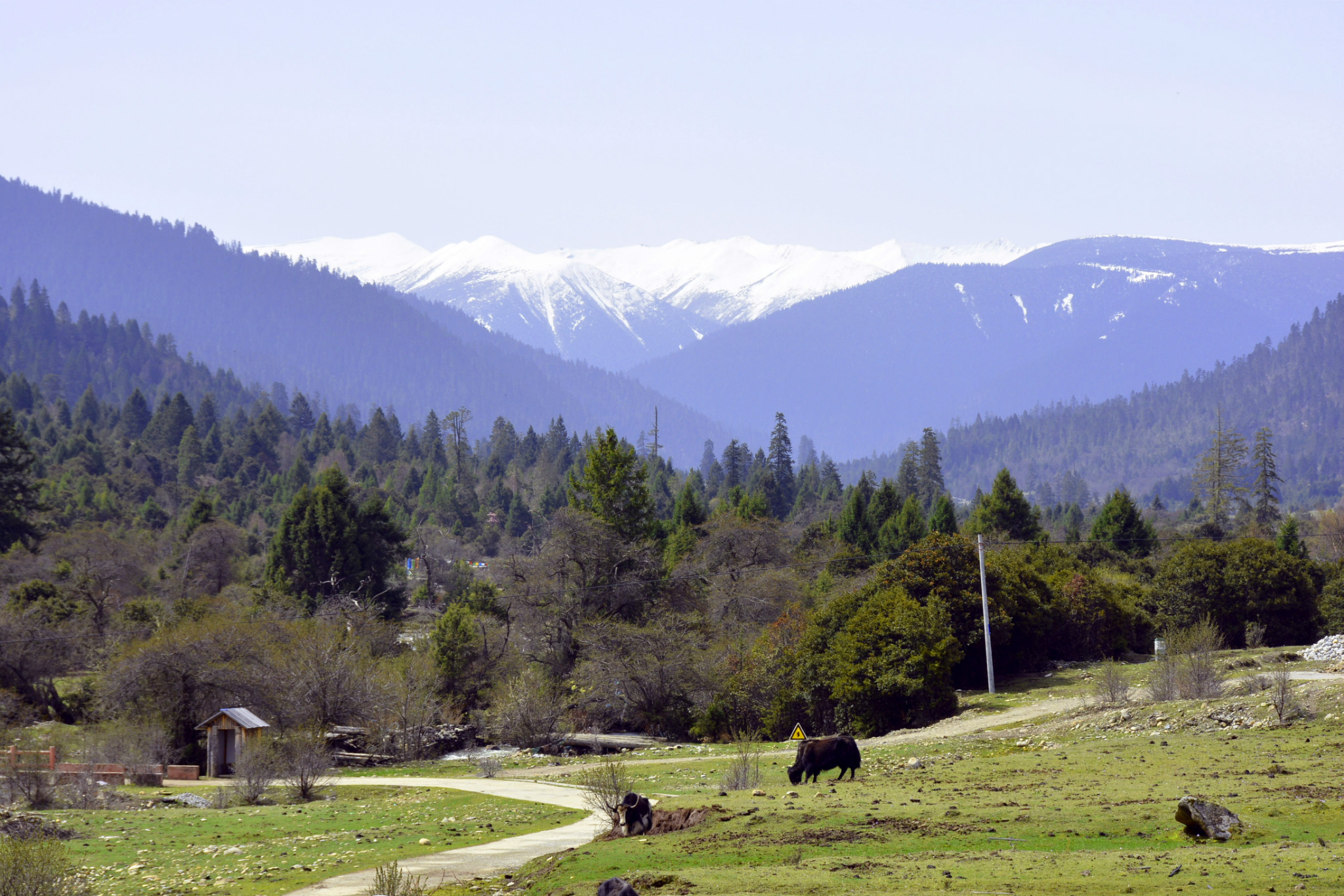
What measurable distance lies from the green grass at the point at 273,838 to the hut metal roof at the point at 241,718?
878cm

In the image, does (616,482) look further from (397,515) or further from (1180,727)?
(397,515)

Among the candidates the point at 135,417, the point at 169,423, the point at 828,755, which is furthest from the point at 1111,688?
the point at 135,417

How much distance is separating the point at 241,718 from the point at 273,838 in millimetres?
15079

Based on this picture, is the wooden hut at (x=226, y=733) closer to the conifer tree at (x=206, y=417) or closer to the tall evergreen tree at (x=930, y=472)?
the tall evergreen tree at (x=930, y=472)

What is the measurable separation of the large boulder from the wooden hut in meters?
26.8

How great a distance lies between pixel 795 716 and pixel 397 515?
235 feet

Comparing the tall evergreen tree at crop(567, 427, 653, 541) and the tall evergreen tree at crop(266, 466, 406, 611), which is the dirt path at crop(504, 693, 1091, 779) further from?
the tall evergreen tree at crop(266, 466, 406, 611)

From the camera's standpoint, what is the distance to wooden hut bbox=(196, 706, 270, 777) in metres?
32.8

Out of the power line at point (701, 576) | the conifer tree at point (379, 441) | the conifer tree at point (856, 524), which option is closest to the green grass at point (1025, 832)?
the power line at point (701, 576)

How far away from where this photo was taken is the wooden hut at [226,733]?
3281 centimetres

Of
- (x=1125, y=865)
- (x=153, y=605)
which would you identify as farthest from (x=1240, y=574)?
(x=153, y=605)

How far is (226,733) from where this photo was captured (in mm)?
33594

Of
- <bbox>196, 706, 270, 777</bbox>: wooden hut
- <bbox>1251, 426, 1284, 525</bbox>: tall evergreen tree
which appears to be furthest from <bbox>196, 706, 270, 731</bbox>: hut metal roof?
<bbox>1251, 426, 1284, 525</bbox>: tall evergreen tree

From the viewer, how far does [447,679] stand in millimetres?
46688
